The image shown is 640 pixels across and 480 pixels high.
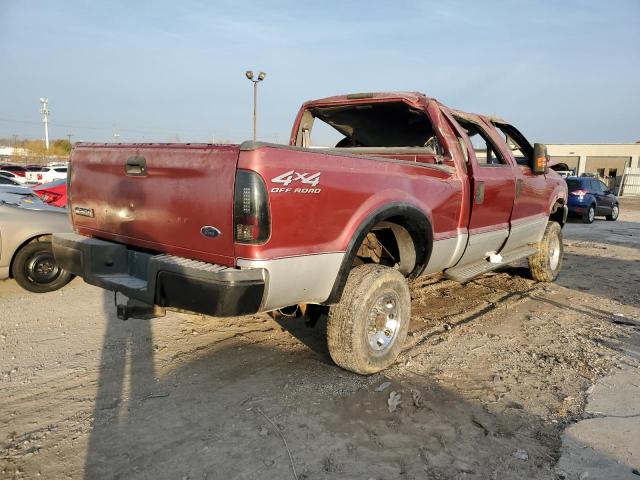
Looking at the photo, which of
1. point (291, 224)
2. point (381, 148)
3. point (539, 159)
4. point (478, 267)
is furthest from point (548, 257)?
point (291, 224)

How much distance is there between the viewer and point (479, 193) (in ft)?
15.2

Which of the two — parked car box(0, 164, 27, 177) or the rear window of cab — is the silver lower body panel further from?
parked car box(0, 164, 27, 177)

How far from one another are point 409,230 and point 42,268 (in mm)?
4477

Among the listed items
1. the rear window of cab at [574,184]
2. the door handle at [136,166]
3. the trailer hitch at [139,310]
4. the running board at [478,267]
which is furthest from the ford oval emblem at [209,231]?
the rear window of cab at [574,184]

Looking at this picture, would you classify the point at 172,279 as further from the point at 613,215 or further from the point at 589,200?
the point at 613,215

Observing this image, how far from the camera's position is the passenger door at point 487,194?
15.2ft

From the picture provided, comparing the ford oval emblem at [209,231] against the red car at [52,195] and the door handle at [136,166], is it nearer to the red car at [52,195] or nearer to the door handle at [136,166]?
the door handle at [136,166]

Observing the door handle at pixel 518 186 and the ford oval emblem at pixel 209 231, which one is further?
the door handle at pixel 518 186

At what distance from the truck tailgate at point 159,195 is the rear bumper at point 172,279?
→ 11 cm

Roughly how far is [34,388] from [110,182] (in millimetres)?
1517

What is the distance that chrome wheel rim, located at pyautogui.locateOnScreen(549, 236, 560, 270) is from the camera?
6.70 m

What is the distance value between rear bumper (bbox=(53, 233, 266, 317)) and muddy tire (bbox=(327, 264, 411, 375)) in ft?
2.67

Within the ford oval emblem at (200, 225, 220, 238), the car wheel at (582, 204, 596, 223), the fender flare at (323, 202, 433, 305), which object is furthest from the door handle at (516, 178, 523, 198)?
the car wheel at (582, 204, 596, 223)

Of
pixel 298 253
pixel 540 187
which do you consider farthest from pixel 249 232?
pixel 540 187
